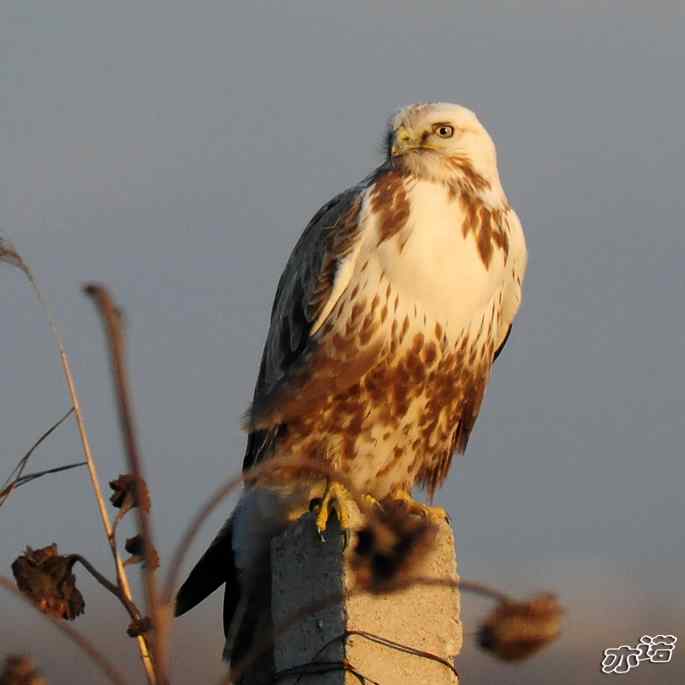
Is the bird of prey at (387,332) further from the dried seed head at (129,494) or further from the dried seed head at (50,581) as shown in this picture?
the dried seed head at (129,494)

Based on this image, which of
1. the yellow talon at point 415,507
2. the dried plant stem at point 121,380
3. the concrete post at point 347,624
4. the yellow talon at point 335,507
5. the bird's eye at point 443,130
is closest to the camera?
the dried plant stem at point 121,380

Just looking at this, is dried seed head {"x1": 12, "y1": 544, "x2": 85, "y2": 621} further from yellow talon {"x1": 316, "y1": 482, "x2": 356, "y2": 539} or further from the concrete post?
yellow talon {"x1": 316, "y1": 482, "x2": 356, "y2": 539}

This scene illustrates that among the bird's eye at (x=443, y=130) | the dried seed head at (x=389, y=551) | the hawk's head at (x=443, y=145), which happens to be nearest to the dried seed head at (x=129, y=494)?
the dried seed head at (x=389, y=551)

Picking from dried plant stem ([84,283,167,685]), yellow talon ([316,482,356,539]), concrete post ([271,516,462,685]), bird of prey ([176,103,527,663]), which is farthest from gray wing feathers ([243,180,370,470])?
dried plant stem ([84,283,167,685])

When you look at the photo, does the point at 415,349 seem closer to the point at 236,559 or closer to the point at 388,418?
the point at 388,418

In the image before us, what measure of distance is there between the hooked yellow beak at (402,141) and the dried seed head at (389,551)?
392 centimetres

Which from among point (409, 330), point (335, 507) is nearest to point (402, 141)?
point (409, 330)

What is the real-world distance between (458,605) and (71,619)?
2.12m

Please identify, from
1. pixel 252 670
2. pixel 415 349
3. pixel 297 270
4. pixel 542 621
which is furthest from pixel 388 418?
pixel 542 621

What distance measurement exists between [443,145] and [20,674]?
4.65 metres

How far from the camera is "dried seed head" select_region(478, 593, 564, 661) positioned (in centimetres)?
219

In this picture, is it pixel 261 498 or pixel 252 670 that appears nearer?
pixel 252 670

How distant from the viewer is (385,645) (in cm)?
389

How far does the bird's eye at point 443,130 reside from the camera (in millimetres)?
6374
